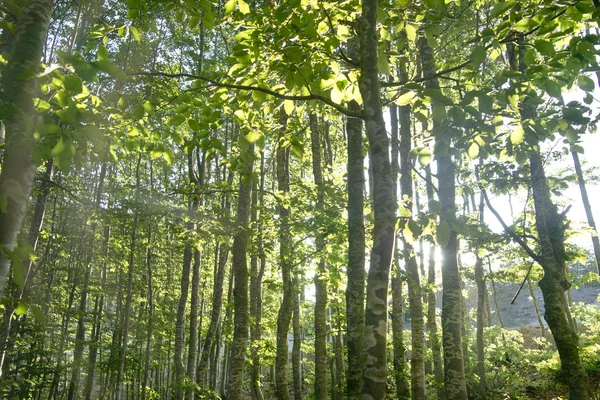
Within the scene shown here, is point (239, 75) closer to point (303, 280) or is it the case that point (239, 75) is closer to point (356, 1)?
point (356, 1)

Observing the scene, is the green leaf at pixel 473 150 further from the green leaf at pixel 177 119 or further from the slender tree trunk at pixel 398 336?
the slender tree trunk at pixel 398 336

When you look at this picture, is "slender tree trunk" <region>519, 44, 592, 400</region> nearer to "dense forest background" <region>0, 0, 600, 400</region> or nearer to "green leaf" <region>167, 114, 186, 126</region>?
"dense forest background" <region>0, 0, 600, 400</region>

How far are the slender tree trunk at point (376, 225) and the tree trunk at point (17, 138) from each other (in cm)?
210

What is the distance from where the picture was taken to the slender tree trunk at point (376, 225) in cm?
249

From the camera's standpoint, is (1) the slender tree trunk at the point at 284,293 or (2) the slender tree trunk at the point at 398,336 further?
(2) the slender tree trunk at the point at 398,336

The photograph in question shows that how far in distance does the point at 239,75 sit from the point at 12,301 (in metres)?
2.39

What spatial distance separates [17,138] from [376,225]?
2194 mm

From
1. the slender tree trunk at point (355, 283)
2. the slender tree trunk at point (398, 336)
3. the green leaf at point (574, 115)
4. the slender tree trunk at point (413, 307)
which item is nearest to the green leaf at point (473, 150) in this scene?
the green leaf at point (574, 115)

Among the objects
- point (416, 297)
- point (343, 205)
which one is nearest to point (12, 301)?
point (343, 205)

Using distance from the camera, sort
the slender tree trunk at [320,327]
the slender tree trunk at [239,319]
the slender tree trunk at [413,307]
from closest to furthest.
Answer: the slender tree trunk at [239,319] → the slender tree trunk at [413,307] → the slender tree trunk at [320,327]

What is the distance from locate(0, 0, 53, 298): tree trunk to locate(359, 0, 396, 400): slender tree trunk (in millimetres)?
2102

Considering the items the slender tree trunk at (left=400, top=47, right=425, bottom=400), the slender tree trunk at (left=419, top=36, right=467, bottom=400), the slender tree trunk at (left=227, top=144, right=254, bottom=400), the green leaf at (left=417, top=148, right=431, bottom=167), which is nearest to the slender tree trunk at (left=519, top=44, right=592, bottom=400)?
the slender tree trunk at (left=419, top=36, right=467, bottom=400)

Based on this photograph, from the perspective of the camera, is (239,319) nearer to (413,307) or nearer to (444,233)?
(413,307)

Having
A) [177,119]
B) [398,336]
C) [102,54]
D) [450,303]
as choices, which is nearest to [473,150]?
[450,303]
